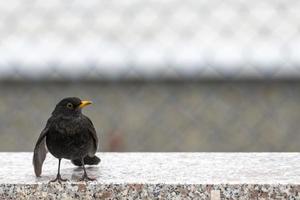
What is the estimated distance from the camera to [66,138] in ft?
6.07

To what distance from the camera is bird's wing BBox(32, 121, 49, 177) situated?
6.03ft

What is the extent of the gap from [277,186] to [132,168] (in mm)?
326

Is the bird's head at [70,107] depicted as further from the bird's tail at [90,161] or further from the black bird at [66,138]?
the bird's tail at [90,161]

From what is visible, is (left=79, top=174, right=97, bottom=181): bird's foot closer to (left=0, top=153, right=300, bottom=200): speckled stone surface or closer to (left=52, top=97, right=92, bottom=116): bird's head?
(left=0, top=153, right=300, bottom=200): speckled stone surface

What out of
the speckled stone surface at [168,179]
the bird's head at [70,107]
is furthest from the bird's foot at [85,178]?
the bird's head at [70,107]

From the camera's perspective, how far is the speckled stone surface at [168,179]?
5.65 ft

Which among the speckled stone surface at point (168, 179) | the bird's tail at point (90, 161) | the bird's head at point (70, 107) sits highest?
the bird's head at point (70, 107)

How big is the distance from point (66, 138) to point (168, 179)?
205mm

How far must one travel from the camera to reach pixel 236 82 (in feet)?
7.58

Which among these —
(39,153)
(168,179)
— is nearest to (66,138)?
(39,153)

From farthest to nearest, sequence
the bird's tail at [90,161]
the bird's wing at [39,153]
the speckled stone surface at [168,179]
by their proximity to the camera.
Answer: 1. the bird's tail at [90,161]
2. the bird's wing at [39,153]
3. the speckled stone surface at [168,179]

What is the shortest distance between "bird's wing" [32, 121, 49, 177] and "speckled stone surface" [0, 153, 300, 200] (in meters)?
0.02

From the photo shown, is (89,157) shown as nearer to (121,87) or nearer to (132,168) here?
(132,168)

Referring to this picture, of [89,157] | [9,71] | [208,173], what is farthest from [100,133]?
[208,173]
